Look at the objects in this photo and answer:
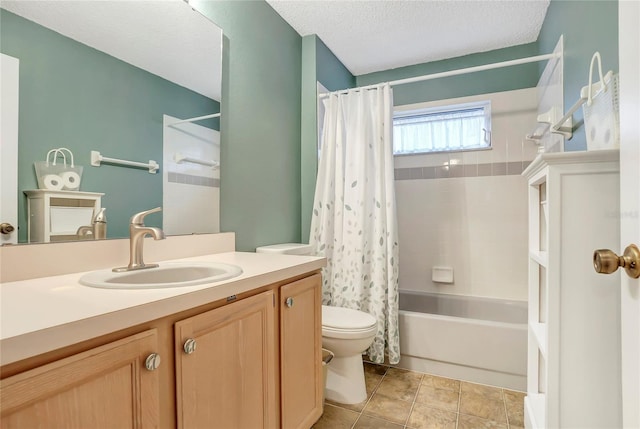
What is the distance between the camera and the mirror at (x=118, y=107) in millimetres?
984

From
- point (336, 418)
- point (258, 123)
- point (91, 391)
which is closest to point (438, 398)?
point (336, 418)

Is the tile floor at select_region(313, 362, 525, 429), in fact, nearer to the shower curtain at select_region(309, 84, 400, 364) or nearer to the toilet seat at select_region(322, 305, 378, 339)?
the shower curtain at select_region(309, 84, 400, 364)

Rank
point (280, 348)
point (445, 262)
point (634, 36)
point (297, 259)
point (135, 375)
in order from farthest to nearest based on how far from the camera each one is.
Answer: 1. point (445, 262)
2. point (297, 259)
3. point (280, 348)
4. point (135, 375)
5. point (634, 36)

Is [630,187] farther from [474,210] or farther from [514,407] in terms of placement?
[474,210]

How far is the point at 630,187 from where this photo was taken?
604 mm

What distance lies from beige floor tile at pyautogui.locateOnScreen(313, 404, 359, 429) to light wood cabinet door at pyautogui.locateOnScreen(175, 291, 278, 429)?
23.5 inches

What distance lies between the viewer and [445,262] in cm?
283

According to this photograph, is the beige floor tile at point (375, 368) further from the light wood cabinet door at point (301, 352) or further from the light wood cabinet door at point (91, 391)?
the light wood cabinet door at point (91, 391)

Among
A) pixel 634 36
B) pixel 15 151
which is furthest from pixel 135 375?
pixel 634 36

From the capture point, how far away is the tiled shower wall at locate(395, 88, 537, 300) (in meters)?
2.61

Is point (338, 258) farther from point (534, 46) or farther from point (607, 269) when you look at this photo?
point (534, 46)

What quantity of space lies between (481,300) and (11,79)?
304cm

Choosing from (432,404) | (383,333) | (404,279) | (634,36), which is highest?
(634,36)

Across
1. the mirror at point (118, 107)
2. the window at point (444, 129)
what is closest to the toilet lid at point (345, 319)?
the mirror at point (118, 107)
